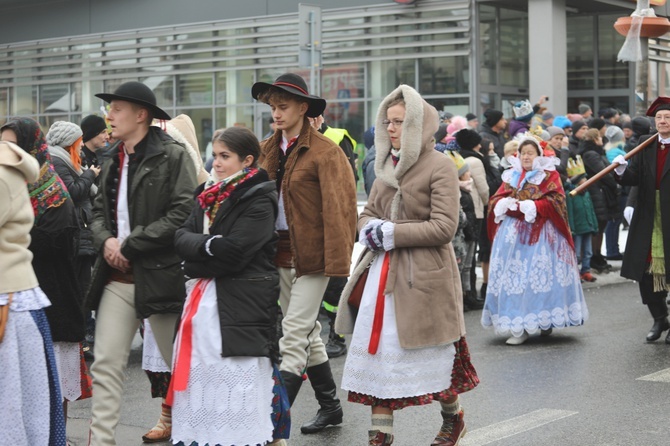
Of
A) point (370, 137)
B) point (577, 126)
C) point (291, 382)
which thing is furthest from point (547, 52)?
point (291, 382)

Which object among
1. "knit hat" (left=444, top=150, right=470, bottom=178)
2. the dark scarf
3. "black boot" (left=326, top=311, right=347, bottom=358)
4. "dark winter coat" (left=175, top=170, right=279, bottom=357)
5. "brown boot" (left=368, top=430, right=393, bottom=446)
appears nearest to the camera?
"dark winter coat" (left=175, top=170, right=279, bottom=357)

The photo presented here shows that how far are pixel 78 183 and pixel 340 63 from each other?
1659 cm

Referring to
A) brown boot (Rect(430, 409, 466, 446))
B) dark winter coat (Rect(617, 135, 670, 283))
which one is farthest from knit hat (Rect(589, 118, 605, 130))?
brown boot (Rect(430, 409, 466, 446))

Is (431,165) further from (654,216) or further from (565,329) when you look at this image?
(565,329)

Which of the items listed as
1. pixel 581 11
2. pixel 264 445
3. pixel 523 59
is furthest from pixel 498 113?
pixel 581 11

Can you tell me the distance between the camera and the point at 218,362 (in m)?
5.24

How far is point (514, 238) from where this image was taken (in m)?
10.2

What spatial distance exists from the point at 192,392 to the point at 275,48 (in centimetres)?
2144

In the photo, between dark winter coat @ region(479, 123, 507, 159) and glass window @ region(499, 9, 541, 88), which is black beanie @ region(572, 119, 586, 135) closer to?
dark winter coat @ region(479, 123, 507, 159)

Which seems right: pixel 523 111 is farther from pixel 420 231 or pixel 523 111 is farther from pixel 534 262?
pixel 420 231

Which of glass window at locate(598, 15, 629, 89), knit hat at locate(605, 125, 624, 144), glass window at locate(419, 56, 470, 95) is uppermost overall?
glass window at locate(598, 15, 629, 89)

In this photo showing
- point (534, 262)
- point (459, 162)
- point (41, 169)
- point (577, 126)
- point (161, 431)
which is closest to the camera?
point (41, 169)

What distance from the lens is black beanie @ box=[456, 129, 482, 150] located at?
1263 cm

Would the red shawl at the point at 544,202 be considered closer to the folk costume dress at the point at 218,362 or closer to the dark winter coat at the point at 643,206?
the dark winter coat at the point at 643,206
